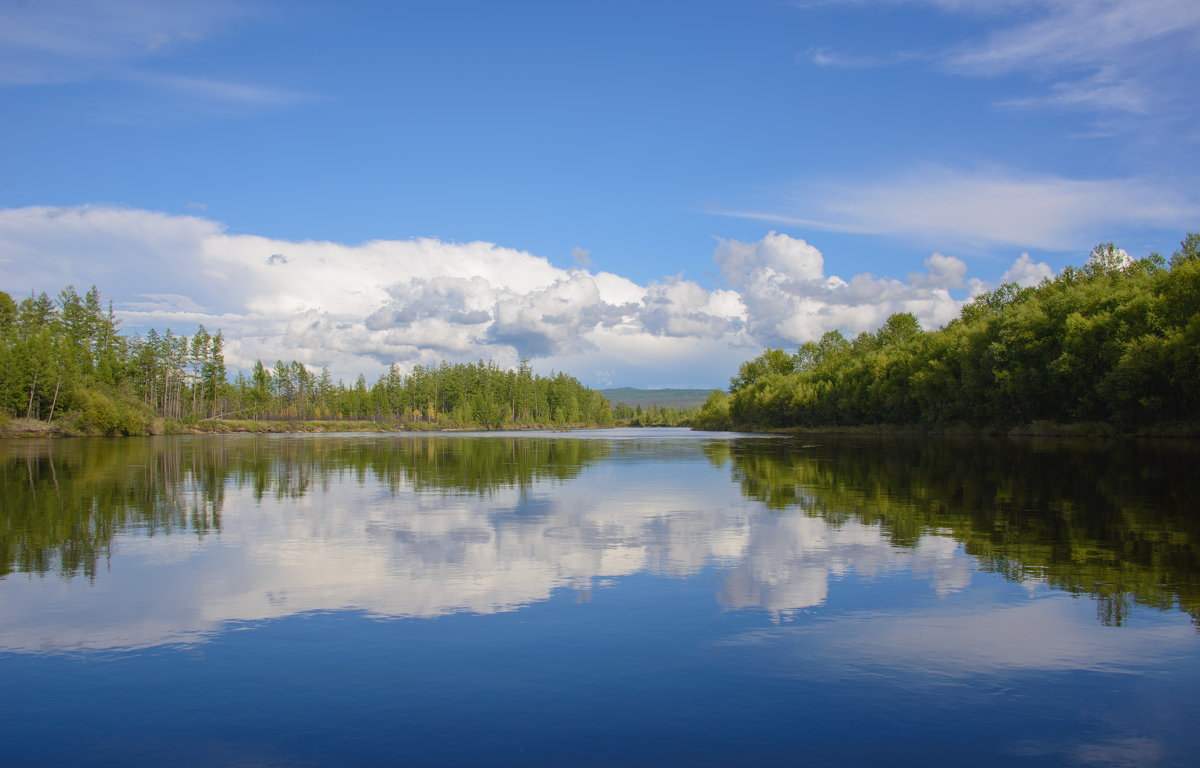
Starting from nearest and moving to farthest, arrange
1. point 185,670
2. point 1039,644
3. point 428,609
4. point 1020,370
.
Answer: point 185,670 → point 1039,644 → point 428,609 → point 1020,370

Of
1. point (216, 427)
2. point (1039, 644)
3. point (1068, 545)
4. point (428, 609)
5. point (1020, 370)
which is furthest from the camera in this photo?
point (216, 427)

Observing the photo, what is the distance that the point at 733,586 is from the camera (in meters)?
11.0

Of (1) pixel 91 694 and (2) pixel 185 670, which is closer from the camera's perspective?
(1) pixel 91 694

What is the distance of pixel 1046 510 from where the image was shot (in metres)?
18.7

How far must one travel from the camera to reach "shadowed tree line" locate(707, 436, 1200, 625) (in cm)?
1140

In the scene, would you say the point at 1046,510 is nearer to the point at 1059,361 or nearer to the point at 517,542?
the point at 517,542

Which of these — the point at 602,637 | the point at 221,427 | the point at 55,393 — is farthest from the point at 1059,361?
the point at 221,427

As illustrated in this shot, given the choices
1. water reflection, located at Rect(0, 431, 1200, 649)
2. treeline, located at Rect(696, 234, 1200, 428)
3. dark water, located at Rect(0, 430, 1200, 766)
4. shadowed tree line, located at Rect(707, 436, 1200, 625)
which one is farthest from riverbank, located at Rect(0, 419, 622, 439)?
treeline, located at Rect(696, 234, 1200, 428)

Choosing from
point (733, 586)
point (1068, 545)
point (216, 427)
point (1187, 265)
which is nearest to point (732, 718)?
point (733, 586)

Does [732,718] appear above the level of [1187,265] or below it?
below

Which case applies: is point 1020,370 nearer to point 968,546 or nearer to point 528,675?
point 968,546

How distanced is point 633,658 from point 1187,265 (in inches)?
2534

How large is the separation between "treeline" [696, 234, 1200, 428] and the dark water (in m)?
42.8

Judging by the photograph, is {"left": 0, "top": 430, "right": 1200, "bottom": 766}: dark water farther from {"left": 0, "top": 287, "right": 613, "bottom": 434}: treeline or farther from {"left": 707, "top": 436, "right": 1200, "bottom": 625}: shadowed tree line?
{"left": 0, "top": 287, "right": 613, "bottom": 434}: treeline
